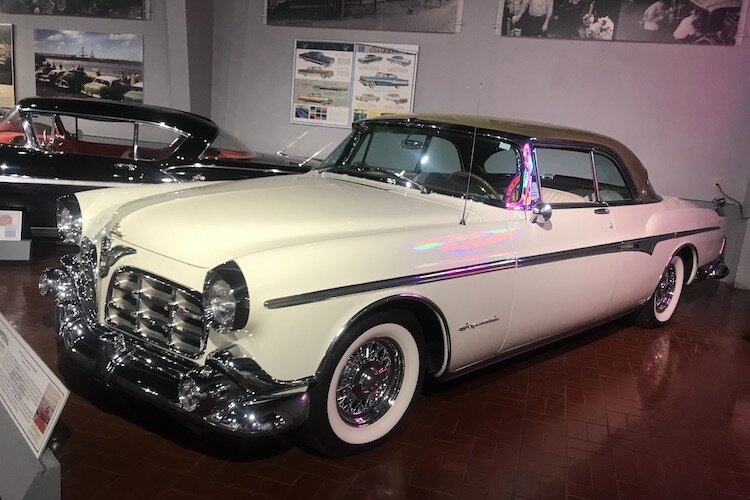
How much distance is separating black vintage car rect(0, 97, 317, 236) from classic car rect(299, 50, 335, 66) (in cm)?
255

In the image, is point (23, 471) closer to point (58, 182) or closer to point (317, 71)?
point (58, 182)

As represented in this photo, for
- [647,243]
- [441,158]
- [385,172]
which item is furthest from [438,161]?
[647,243]

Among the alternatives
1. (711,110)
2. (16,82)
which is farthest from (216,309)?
(16,82)

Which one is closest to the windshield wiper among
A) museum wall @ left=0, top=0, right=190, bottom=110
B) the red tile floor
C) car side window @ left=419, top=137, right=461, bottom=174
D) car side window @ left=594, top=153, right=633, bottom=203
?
car side window @ left=419, top=137, right=461, bottom=174

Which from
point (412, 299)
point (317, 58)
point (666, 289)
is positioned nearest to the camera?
point (412, 299)

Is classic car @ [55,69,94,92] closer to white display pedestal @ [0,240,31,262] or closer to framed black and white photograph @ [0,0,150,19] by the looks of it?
framed black and white photograph @ [0,0,150,19]

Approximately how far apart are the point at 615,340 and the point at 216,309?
372 cm

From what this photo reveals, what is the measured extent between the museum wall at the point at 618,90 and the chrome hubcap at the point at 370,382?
4.87 meters

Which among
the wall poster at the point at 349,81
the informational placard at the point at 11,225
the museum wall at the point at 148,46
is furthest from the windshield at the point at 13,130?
the wall poster at the point at 349,81

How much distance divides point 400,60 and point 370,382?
593 centimetres

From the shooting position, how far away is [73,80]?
9.47 m

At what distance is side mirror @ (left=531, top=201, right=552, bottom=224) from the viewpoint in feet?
11.8

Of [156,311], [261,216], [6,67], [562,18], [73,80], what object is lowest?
[156,311]

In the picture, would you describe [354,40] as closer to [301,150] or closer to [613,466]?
[301,150]
